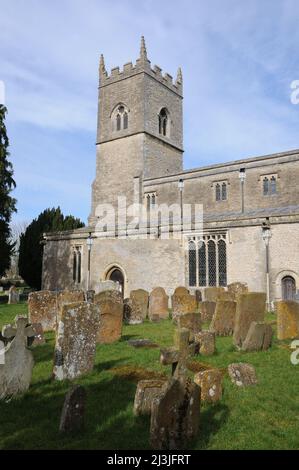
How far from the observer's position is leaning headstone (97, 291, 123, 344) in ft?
28.3

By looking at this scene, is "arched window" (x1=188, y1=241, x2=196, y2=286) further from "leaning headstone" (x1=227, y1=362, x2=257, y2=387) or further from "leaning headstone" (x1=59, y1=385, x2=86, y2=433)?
"leaning headstone" (x1=59, y1=385, x2=86, y2=433)

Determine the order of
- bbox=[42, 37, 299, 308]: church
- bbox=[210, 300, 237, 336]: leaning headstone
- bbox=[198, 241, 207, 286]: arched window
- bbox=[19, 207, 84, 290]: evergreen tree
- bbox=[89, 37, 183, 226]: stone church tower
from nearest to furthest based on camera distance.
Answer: bbox=[210, 300, 237, 336]: leaning headstone
bbox=[42, 37, 299, 308]: church
bbox=[198, 241, 207, 286]: arched window
bbox=[89, 37, 183, 226]: stone church tower
bbox=[19, 207, 84, 290]: evergreen tree

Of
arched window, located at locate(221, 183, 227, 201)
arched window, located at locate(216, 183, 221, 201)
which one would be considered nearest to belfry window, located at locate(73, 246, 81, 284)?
arched window, located at locate(216, 183, 221, 201)

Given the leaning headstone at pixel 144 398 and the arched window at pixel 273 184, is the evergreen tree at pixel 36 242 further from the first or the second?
the leaning headstone at pixel 144 398

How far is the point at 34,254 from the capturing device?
92.4 ft

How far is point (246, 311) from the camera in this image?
8.41 m

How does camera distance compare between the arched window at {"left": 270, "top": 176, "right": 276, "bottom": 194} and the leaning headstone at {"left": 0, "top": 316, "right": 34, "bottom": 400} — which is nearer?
the leaning headstone at {"left": 0, "top": 316, "right": 34, "bottom": 400}

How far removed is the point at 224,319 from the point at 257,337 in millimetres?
1696

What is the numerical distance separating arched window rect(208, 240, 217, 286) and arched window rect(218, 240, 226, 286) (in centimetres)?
24

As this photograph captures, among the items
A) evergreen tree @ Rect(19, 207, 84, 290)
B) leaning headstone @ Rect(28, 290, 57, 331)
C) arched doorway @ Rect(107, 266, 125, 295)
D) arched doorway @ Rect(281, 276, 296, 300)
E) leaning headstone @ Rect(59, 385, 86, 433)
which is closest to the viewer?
leaning headstone @ Rect(59, 385, 86, 433)

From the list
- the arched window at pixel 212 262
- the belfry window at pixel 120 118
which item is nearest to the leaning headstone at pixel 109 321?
the arched window at pixel 212 262

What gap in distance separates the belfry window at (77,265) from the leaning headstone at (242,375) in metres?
15.5

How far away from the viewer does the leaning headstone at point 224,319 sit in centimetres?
924
